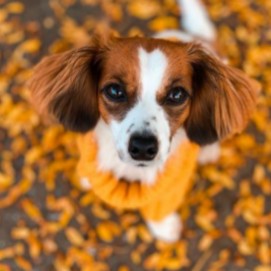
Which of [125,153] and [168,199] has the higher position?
[125,153]

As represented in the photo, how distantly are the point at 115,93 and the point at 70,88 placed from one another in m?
0.18

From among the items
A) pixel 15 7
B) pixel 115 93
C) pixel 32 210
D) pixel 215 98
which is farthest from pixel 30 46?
pixel 215 98

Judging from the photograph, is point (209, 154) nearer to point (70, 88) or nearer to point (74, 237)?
point (74, 237)

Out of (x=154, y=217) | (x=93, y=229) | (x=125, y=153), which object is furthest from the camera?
(x=93, y=229)

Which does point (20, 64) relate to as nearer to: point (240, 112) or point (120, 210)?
point (120, 210)

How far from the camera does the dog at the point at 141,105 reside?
58.9 inches

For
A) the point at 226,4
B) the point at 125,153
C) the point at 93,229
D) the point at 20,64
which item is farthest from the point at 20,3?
the point at 125,153

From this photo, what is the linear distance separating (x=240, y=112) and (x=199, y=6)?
37.5 inches

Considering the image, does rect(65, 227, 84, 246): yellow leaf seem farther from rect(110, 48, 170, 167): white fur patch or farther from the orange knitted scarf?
rect(110, 48, 170, 167): white fur patch

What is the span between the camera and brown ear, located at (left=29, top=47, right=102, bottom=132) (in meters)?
1.59

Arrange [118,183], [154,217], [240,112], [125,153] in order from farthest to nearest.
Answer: [154,217] < [118,183] < [240,112] < [125,153]

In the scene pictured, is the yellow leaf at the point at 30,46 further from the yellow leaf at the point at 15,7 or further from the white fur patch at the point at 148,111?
the white fur patch at the point at 148,111

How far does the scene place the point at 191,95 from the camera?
A: 1.61 meters

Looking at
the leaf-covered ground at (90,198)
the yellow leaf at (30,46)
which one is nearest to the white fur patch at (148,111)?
the leaf-covered ground at (90,198)
